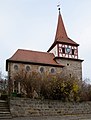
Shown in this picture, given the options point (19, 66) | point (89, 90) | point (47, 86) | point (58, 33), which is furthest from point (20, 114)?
point (58, 33)

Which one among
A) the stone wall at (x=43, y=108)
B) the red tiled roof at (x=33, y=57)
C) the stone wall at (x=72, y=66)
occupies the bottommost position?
the stone wall at (x=43, y=108)

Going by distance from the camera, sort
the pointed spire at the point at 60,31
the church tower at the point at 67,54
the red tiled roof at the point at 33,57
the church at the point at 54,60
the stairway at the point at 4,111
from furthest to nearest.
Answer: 1. the pointed spire at the point at 60,31
2. the church tower at the point at 67,54
3. the red tiled roof at the point at 33,57
4. the church at the point at 54,60
5. the stairway at the point at 4,111

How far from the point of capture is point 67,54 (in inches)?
1909

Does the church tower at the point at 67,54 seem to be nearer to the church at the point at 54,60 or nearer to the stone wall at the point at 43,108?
the church at the point at 54,60

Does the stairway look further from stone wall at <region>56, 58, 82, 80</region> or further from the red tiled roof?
stone wall at <region>56, 58, 82, 80</region>

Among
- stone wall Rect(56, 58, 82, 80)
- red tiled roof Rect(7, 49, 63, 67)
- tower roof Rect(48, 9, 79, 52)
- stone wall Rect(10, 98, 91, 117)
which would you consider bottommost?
stone wall Rect(10, 98, 91, 117)

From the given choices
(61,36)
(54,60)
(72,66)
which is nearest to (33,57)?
(54,60)

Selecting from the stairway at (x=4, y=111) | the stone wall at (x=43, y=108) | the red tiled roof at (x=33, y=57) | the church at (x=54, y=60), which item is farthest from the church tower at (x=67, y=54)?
the stairway at (x=4, y=111)

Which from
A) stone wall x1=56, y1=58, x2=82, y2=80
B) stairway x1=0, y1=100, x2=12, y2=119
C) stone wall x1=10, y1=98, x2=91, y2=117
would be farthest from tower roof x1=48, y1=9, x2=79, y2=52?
stairway x1=0, y1=100, x2=12, y2=119

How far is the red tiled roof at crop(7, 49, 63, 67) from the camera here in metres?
43.1

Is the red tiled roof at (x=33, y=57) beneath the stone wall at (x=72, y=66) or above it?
above

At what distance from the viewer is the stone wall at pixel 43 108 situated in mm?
18062

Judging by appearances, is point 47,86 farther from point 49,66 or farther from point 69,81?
point 49,66

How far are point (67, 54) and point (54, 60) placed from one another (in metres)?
3.15
